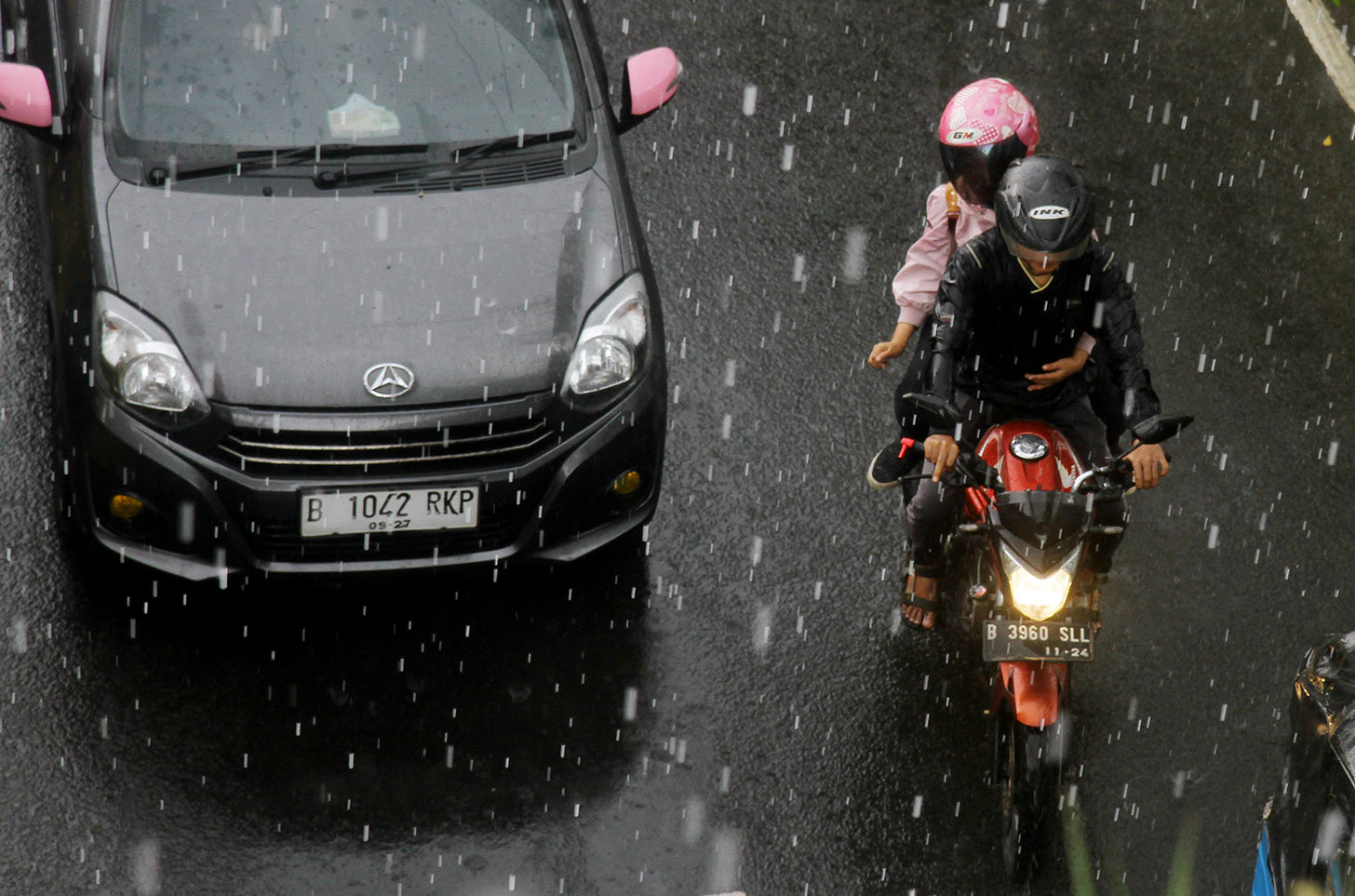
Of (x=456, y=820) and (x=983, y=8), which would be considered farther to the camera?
(x=983, y=8)

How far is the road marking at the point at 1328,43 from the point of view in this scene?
29.0 feet

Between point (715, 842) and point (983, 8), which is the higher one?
point (983, 8)

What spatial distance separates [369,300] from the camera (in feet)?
17.9

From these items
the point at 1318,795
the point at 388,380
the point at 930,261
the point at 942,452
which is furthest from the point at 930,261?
the point at 1318,795

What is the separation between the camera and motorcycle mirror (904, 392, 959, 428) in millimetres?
4633

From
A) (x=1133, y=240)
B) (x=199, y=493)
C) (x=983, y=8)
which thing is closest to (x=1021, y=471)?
(x=199, y=493)

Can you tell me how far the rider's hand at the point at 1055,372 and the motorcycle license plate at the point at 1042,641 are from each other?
0.85 m

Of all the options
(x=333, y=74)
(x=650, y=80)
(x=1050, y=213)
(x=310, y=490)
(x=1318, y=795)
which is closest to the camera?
(x=1318, y=795)

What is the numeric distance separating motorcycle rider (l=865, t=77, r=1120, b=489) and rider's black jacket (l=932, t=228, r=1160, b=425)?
139mm

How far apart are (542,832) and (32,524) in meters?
2.16

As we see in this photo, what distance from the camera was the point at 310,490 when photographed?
5.17m

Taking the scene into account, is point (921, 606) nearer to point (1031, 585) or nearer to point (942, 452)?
point (1031, 585)

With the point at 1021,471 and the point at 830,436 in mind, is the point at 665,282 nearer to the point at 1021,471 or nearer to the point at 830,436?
the point at 830,436

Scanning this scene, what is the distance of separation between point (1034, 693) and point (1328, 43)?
5577mm
